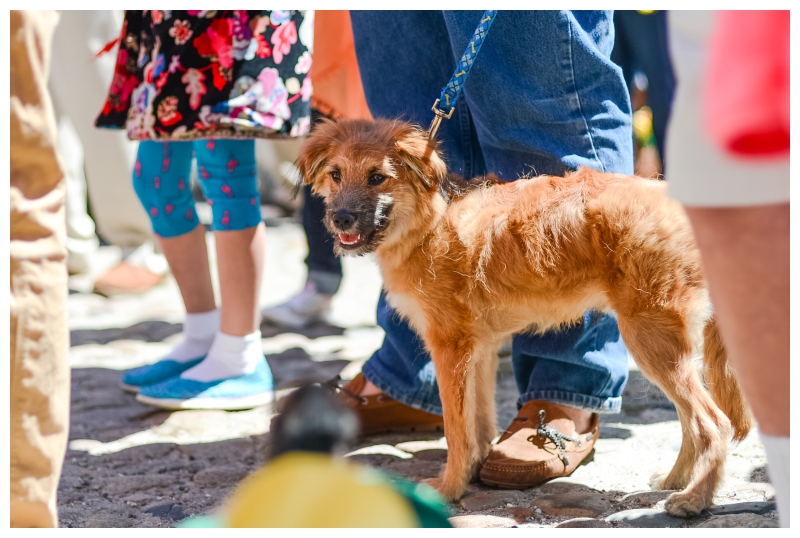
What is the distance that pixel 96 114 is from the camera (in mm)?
5883

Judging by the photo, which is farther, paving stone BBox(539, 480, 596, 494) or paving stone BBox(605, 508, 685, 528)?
paving stone BBox(539, 480, 596, 494)

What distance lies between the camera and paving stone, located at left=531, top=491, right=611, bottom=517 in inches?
95.6

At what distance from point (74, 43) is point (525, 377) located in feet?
15.1

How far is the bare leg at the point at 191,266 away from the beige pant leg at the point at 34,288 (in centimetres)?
197

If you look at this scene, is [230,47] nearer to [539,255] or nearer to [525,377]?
[539,255]

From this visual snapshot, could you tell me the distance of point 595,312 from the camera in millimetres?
2895

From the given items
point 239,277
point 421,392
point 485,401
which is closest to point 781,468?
point 485,401

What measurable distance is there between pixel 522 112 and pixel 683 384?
1.12m

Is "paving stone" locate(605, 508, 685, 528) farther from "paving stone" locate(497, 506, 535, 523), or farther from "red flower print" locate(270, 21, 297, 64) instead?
"red flower print" locate(270, 21, 297, 64)

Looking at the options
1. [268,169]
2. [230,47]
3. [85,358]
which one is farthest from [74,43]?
[268,169]

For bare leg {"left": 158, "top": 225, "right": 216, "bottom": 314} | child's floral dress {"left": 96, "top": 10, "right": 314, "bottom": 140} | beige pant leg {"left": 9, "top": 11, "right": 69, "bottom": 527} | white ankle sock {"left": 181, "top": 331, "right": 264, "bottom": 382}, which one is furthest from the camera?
bare leg {"left": 158, "top": 225, "right": 216, "bottom": 314}

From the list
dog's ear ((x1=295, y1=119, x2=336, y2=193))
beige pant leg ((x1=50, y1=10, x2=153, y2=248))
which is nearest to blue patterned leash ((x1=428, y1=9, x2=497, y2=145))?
dog's ear ((x1=295, y1=119, x2=336, y2=193))

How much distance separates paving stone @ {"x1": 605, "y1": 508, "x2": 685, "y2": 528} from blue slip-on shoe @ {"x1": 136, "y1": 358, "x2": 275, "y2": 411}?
181 cm

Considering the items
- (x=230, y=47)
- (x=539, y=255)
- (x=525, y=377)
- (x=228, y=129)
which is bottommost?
(x=525, y=377)
